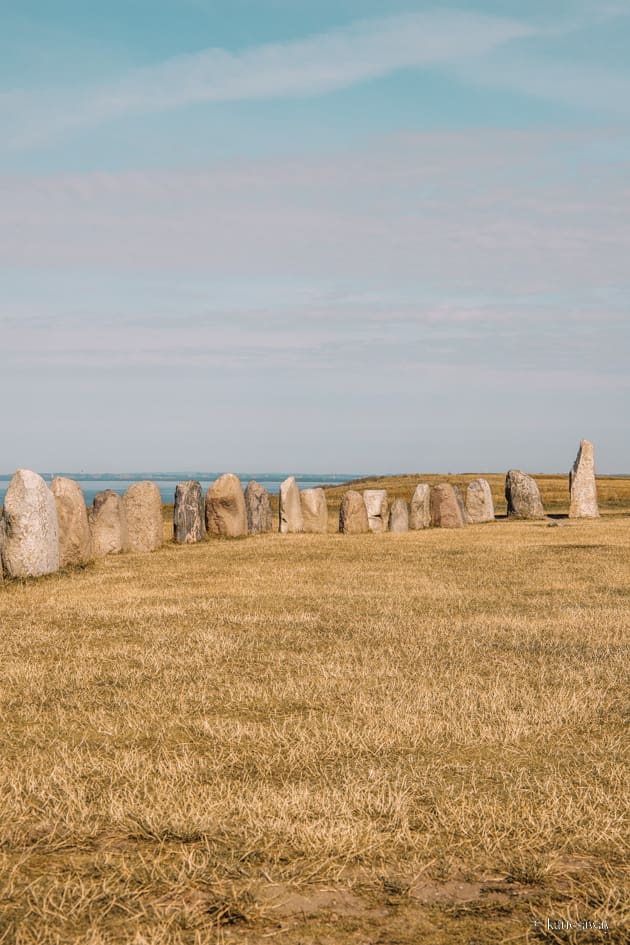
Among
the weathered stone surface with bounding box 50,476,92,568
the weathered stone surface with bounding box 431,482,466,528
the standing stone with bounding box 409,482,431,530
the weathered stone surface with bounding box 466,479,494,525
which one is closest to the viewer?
the weathered stone surface with bounding box 50,476,92,568

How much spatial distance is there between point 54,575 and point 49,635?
6085 millimetres

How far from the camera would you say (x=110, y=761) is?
5.80 metres

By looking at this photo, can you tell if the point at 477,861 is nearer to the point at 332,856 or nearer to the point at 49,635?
the point at 332,856

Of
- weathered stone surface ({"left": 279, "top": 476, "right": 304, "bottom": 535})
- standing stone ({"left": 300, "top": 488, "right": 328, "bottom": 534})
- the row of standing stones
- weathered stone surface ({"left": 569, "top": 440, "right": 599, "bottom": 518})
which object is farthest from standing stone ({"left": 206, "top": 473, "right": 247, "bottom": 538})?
weathered stone surface ({"left": 569, "top": 440, "right": 599, "bottom": 518})

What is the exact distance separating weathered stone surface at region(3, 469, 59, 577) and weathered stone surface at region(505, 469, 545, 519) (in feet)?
64.7

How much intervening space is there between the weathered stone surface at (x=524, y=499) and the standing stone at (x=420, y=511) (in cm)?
473

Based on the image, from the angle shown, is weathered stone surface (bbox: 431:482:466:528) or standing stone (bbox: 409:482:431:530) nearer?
standing stone (bbox: 409:482:431:530)

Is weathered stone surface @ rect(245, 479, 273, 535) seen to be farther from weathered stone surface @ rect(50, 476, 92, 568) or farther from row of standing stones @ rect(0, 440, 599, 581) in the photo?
weathered stone surface @ rect(50, 476, 92, 568)

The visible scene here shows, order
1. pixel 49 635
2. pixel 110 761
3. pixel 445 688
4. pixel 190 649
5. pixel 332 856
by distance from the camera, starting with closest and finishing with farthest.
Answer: pixel 332 856 < pixel 110 761 < pixel 445 688 < pixel 190 649 < pixel 49 635

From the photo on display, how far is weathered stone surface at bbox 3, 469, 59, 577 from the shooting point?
16.1 metres

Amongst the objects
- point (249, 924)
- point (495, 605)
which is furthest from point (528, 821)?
point (495, 605)

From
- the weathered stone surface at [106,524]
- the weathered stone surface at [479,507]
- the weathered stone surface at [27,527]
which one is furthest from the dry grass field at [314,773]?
the weathered stone surface at [479,507]

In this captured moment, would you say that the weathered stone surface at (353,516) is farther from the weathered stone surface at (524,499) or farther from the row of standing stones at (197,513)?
the weathered stone surface at (524,499)

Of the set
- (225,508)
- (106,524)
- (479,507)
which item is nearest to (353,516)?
(225,508)
